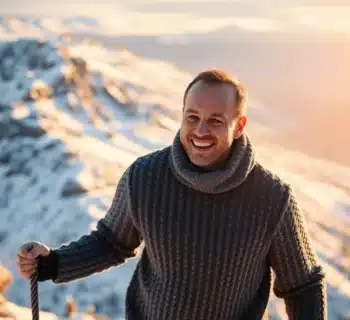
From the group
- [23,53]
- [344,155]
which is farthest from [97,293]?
[344,155]

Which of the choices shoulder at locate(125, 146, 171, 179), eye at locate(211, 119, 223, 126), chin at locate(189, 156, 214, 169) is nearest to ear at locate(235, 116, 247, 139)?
eye at locate(211, 119, 223, 126)

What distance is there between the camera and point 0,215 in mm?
52156

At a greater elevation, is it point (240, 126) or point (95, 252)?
point (240, 126)

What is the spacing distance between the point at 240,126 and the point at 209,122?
0.63ft

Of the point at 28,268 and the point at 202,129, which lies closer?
the point at 202,129

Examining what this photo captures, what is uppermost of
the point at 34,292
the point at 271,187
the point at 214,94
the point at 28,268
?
the point at 214,94

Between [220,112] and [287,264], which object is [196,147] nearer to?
[220,112]

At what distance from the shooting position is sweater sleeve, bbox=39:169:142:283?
13.0 ft

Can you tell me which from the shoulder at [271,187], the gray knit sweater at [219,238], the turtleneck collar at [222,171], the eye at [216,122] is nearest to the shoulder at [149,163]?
the gray knit sweater at [219,238]

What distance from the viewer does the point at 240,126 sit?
3486mm

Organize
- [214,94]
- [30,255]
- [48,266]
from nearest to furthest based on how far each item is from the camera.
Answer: [214,94] → [30,255] → [48,266]

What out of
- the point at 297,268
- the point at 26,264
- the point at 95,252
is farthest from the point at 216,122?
the point at 26,264

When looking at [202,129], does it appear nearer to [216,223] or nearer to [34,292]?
[216,223]

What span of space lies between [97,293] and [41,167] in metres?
25.1
